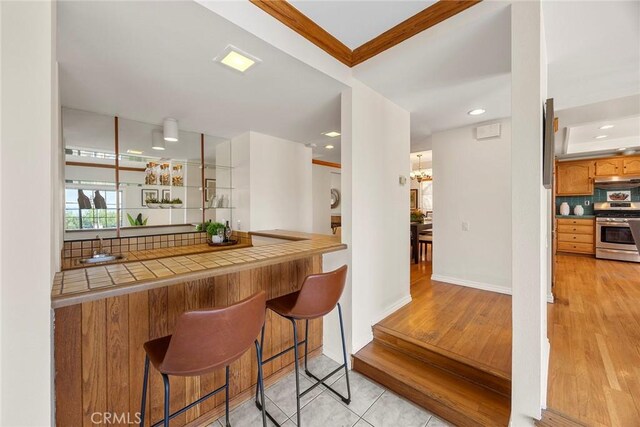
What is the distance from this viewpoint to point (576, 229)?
5.65 metres

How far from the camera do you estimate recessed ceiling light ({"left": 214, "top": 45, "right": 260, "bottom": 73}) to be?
1.57 m

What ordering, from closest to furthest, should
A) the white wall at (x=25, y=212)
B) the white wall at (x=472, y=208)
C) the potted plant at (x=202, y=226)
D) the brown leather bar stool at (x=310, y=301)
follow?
the white wall at (x=25, y=212) → the brown leather bar stool at (x=310, y=301) → the white wall at (x=472, y=208) → the potted plant at (x=202, y=226)

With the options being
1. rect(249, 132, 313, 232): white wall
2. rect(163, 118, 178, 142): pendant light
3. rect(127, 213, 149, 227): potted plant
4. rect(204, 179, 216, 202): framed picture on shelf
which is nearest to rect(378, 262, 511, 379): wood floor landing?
rect(249, 132, 313, 232): white wall

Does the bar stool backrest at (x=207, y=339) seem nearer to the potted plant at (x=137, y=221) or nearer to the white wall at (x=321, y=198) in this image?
the potted plant at (x=137, y=221)

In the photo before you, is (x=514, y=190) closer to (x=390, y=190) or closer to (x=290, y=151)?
(x=390, y=190)

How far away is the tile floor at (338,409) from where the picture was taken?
1.63 meters

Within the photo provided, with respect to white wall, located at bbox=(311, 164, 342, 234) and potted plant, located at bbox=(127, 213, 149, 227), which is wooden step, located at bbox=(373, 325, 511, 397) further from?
white wall, located at bbox=(311, 164, 342, 234)

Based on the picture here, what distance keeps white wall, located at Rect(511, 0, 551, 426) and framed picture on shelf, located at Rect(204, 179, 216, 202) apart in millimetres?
3246

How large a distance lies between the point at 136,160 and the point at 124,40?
5.52 ft

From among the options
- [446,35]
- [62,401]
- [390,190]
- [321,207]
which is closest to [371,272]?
[390,190]

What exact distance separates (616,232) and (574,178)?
134 cm

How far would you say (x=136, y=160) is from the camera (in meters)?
2.81

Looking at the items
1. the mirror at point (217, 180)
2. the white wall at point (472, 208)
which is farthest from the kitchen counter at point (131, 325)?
the white wall at point (472, 208)

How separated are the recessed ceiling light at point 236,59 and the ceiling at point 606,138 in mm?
4719
